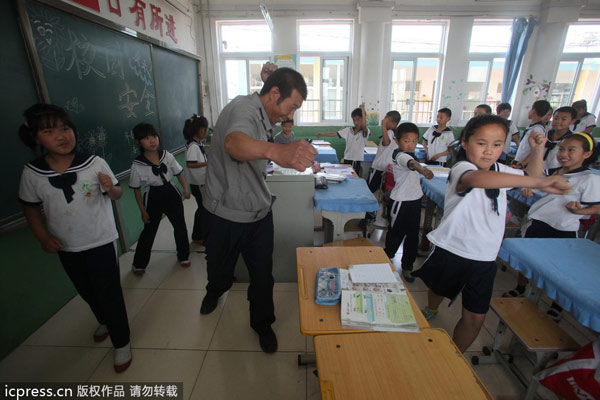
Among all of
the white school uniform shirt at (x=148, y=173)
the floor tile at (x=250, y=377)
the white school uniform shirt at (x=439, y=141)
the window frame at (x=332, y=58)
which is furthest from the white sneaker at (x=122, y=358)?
the window frame at (x=332, y=58)

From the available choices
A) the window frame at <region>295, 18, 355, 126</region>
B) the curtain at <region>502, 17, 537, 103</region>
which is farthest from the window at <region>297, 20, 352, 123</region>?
the curtain at <region>502, 17, 537, 103</region>

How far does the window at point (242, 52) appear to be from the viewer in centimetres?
590

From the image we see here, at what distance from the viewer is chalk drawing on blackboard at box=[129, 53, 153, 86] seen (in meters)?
2.93

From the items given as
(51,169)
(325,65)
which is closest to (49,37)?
(51,169)

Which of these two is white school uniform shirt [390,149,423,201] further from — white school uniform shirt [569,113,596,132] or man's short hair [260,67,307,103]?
white school uniform shirt [569,113,596,132]

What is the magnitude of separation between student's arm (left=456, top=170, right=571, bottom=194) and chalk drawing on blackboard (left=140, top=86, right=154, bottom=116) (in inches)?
129

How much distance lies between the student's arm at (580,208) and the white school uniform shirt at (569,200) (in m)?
0.02

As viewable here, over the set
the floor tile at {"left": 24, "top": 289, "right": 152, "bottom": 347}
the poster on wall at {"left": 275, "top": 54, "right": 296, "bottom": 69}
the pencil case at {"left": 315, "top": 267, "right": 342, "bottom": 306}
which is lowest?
the floor tile at {"left": 24, "top": 289, "right": 152, "bottom": 347}

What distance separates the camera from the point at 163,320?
2018mm

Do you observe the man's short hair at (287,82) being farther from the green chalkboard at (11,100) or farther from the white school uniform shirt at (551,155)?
the white school uniform shirt at (551,155)

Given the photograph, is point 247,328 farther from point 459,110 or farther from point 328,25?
point 459,110

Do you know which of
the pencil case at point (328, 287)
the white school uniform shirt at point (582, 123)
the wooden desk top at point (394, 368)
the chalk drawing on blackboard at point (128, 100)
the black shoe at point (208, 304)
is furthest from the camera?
the white school uniform shirt at point (582, 123)

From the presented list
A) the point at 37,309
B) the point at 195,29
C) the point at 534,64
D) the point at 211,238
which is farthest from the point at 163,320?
the point at 534,64

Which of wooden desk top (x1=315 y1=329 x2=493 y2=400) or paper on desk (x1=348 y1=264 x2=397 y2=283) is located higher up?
paper on desk (x1=348 y1=264 x2=397 y2=283)
